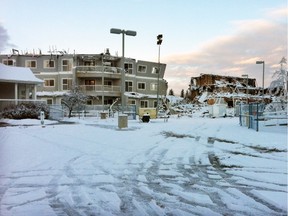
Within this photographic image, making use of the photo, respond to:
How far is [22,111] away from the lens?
26.6 m

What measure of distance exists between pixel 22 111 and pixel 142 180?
2260 cm

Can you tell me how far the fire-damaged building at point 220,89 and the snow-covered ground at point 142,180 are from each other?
4333 cm

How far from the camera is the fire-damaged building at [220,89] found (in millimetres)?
53344

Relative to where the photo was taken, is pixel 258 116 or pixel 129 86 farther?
pixel 129 86

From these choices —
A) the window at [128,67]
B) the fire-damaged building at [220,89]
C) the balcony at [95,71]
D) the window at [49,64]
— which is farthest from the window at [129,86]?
the fire-damaged building at [220,89]

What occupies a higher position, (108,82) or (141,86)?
(108,82)

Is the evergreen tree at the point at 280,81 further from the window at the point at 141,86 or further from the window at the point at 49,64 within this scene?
the window at the point at 49,64

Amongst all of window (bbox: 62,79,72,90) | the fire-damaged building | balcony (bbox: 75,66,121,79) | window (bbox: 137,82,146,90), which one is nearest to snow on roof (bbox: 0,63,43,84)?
balcony (bbox: 75,66,121,79)

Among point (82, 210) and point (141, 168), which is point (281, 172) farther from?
point (82, 210)

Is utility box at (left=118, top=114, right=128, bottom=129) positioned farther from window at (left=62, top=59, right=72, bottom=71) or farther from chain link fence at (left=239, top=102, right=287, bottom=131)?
window at (left=62, top=59, right=72, bottom=71)

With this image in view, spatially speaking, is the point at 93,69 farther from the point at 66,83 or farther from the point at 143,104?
the point at 143,104

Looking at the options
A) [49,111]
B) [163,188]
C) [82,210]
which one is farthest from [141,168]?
[49,111]

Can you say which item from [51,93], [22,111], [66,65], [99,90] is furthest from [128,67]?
[22,111]

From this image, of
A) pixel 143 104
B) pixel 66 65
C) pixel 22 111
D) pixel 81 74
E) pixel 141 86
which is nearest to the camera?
pixel 22 111
